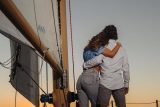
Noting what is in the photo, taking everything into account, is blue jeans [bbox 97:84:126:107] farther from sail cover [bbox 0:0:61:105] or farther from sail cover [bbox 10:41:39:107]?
sail cover [bbox 10:41:39:107]

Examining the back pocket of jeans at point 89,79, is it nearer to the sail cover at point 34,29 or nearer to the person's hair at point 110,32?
the sail cover at point 34,29

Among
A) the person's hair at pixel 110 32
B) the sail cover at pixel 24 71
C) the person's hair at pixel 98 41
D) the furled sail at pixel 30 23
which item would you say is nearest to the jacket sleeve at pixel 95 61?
the person's hair at pixel 98 41

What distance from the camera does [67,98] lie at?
5.60m

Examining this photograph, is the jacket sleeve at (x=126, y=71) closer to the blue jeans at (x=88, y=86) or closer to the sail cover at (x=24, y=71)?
the blue jeans at (x=88, y=86)

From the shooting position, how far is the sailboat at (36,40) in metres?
2.52

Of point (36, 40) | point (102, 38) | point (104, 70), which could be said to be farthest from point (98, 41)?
point (36, 40)

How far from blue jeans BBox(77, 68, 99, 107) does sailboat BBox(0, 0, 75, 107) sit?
1.00 feet

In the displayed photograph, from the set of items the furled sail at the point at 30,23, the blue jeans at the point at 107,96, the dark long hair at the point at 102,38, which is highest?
the dark long hair at the point at 102,38

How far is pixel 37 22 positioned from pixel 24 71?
1.90 m

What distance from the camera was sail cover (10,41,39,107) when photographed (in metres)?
4.93

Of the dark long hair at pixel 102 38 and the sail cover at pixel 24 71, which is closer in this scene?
the dark long hair at pixel 102 38

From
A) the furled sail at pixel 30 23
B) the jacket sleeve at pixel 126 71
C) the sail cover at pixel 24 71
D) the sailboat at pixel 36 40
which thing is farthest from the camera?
the sail cover at pixel 24 71

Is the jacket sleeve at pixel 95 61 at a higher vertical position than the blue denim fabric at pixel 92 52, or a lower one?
lower

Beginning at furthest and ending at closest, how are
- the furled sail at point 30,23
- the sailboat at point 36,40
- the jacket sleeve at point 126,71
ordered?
the jacket sleeve at point 126,71 → the sailboat at point 36,40 → the furled sail at point 30,23
